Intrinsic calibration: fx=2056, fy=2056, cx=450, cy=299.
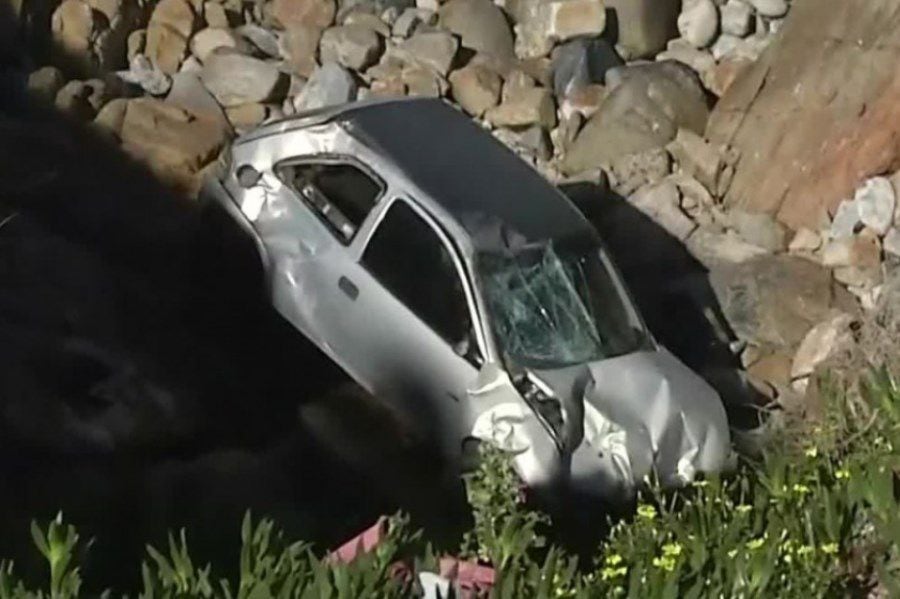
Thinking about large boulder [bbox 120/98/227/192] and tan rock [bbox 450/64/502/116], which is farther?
tan rock [bbox 450/64/502/116]

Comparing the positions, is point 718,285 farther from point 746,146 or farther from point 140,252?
point 140,252

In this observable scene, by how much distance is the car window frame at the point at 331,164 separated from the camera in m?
10.6

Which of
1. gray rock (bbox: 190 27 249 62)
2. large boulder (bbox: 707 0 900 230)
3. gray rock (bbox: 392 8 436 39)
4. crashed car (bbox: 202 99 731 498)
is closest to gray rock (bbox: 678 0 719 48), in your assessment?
large boulder (bbox: 707 0 900 230)

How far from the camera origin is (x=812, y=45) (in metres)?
14.3

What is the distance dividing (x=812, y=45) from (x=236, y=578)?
8.08m

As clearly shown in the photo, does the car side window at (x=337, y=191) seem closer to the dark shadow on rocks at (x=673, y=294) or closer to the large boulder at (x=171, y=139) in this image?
the large boulder at (x=171, y=139)

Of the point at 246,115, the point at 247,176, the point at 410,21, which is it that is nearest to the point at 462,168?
the point at 247,176

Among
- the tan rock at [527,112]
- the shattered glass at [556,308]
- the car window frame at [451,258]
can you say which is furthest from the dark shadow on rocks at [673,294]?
the car window frame at [451,258]

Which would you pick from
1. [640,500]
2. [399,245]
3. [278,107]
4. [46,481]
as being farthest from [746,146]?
[46,481]

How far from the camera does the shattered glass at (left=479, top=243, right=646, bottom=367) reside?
397 inches

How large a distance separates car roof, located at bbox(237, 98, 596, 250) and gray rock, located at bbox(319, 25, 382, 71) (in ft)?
12.7

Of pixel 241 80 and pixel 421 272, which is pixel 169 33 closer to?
pixel 241 80

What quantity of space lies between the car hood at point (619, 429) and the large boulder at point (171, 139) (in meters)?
4.13

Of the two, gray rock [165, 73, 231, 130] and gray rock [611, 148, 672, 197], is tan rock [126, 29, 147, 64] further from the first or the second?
gray rock [611, 148, 672, 197]
